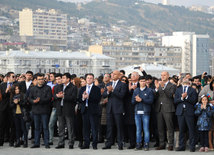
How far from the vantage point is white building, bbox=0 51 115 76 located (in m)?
150

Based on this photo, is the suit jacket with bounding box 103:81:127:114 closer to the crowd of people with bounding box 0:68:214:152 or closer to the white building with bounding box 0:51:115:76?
the crowd of people with bounding box 0:68:214:152

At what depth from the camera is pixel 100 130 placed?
57.3ft

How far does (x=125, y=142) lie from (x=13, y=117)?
338 centimetres

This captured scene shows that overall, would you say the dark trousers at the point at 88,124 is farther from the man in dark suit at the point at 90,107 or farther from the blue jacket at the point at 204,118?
the blue jacket at the point at 204,118

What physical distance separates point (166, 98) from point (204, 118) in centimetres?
113

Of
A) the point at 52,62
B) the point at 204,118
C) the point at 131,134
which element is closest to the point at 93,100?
the point at 131,134

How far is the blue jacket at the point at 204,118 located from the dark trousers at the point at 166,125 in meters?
0.73

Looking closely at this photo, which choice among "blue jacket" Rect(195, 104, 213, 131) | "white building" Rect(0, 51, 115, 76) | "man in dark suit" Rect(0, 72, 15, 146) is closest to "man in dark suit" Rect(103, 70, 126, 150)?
"blue jacket" Rect(195, 104, 213, 131)

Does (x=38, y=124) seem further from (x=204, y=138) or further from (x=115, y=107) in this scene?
(x=204, y=138)

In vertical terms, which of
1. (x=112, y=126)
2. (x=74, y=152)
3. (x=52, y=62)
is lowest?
(x=74, y=152)

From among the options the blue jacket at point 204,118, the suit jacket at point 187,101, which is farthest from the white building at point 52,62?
the blue jacket at point 204,118

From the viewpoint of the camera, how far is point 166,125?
15.5 m

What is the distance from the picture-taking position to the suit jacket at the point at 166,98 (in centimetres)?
1531

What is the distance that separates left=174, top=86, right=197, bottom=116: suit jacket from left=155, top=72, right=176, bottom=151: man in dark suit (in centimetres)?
18
